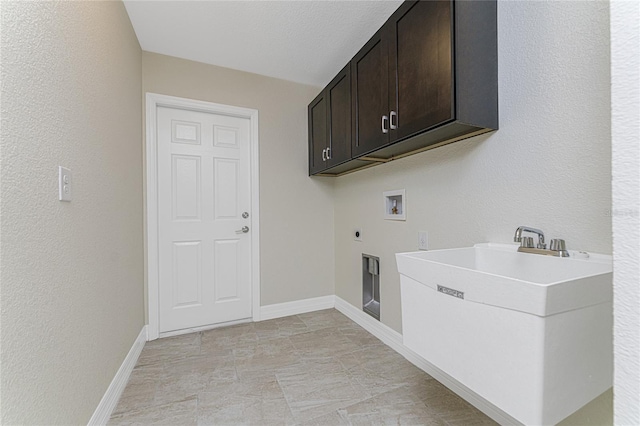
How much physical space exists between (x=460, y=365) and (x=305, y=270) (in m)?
2.11

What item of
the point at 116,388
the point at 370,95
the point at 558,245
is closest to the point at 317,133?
the point at 370,95

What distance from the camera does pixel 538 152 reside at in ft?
3.92

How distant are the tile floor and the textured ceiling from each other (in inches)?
97.1

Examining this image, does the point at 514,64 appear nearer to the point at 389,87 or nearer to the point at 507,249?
the point at 389,87

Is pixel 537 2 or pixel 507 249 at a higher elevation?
pixel 537 2

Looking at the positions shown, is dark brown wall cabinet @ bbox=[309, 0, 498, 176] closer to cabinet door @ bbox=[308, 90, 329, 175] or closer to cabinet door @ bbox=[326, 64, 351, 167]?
cabinet door @ bbox=[326, 64, 351, 167]

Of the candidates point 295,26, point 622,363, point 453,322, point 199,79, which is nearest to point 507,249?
point 453,322

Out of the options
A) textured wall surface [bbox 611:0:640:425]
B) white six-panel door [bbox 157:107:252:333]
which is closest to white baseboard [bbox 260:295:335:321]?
white six-panel door [bbox 157:107:252:333]

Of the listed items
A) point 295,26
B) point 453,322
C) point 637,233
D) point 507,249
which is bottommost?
point 453,322

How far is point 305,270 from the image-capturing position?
2912mm

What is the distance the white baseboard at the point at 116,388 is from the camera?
1325 mm

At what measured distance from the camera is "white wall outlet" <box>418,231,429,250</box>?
1801mm

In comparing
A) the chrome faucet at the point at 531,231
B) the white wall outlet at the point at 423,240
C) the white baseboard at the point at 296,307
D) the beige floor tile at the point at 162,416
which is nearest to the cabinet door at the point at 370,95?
the white wall outlet at the point at 423,240

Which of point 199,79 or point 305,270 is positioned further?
point 305,270
